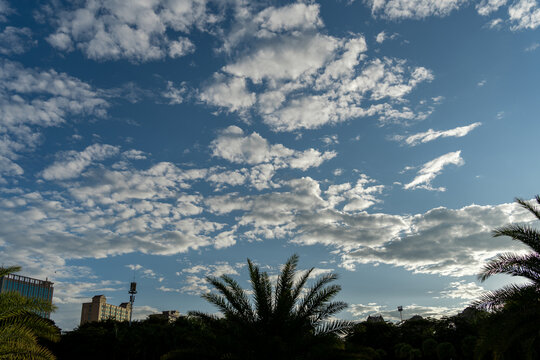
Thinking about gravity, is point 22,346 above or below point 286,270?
below

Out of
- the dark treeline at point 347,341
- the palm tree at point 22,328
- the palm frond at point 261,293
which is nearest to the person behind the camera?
the palm tree at point 22,328

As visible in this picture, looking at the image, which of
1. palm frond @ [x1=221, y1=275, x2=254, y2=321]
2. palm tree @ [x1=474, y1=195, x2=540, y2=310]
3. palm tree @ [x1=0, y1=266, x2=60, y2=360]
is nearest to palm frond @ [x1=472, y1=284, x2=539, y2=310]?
palm tree @ [x1=474, y1=195, x2=540, y2=310]

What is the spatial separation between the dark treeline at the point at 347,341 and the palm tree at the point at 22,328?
470 centimetres

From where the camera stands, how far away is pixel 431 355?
3719 cm

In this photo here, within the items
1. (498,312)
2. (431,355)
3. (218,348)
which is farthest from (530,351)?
(431,355)

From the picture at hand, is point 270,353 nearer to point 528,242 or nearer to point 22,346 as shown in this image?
point 22,346

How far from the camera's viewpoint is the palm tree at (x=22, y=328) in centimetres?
1263

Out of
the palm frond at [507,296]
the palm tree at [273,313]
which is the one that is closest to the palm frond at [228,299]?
the palm tree at [273,313]

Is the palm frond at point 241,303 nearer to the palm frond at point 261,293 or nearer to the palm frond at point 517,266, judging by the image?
the palm frond at point 261,293

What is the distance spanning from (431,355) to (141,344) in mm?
24785

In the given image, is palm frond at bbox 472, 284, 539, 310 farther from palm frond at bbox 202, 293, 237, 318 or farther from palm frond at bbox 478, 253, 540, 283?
palm frond at bbox 202, 293, 237, 318

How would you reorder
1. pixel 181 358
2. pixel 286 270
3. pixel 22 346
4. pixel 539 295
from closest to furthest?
pixel 22 346 → pixel 539 295 → pixel 286 270 → pixel 181 358

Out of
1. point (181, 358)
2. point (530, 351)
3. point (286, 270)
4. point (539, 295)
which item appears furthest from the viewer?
point (181, 358)

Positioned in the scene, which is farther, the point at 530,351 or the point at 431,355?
the point at 431,355
